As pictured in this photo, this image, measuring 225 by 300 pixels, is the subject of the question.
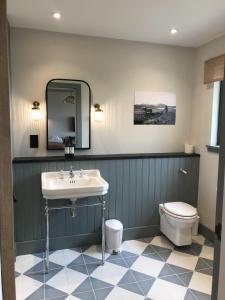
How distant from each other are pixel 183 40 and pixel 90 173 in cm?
192

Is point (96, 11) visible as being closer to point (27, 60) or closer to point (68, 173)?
point (27, 60)

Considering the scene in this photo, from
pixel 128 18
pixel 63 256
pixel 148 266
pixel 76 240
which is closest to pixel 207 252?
pixel 148 266

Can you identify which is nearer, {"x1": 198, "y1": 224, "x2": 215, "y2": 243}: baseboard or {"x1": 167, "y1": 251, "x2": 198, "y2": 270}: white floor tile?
{"x1": 167, "y1": 251, "x2": 198, "y2": 270}: white floor tile

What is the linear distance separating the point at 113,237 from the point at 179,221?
0.74 m

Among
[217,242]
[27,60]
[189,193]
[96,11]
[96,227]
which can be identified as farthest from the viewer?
[189,193]

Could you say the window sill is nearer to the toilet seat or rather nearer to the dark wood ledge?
the dark wood ledge

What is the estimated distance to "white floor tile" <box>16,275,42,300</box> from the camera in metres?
2.16

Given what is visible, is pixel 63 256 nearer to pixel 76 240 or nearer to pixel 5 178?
pixel 76 240

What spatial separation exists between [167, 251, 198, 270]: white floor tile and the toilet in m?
0.12

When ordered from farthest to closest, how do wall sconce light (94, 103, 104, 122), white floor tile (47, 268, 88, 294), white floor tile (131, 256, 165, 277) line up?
wall sconce light (94, 103, 104, 122) → white floor tile (131, 256, 165, 277) → white floor tile (47, 268, 88, 294)

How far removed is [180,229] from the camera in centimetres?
284

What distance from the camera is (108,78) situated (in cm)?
304

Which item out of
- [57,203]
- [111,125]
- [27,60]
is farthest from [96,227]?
[27,60]

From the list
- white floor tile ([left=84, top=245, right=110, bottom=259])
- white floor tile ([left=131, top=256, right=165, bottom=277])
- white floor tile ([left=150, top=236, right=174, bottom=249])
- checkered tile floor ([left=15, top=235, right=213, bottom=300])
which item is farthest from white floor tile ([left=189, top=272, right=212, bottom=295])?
white floor tile ([left=84, top=245, right=110, bottom=259])
